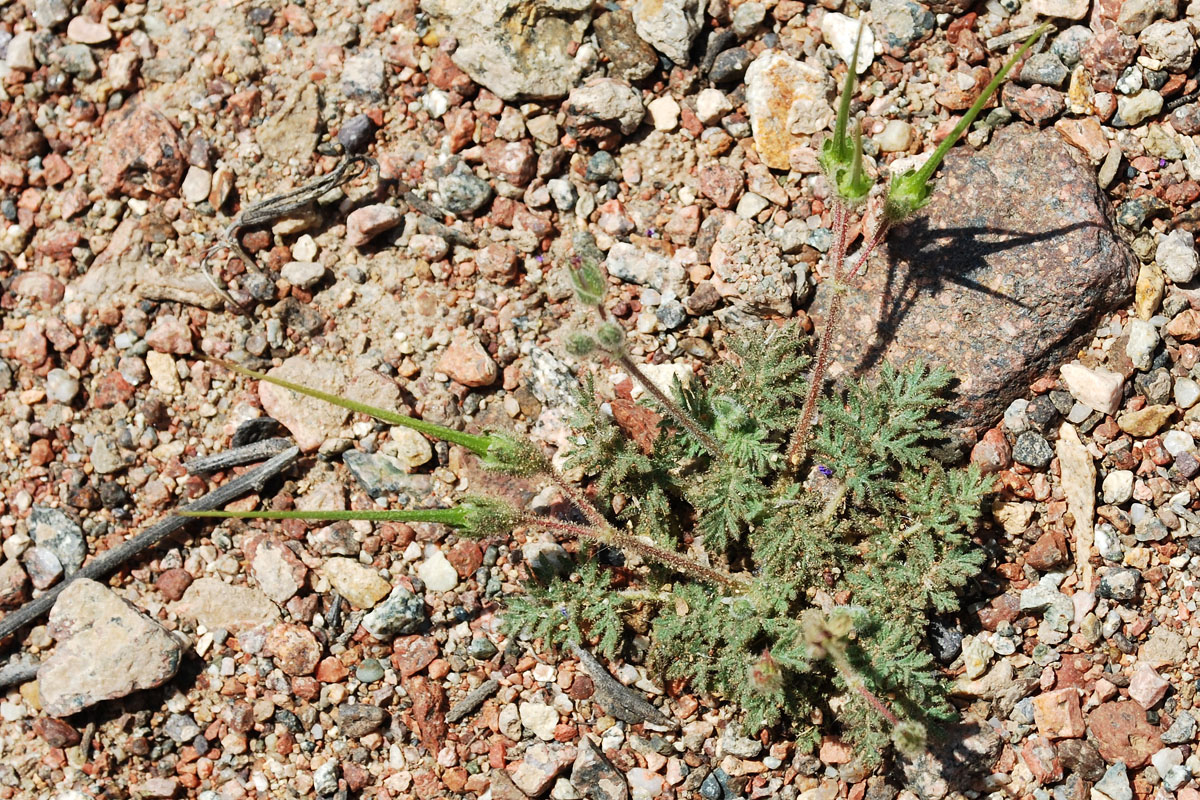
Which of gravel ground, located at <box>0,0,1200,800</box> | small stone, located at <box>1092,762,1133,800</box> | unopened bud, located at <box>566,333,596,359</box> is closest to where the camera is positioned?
unopened bud, located at <box>566,333,596,359</box>

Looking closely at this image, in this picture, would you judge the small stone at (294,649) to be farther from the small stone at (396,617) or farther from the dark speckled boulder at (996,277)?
the dark speckled boulder at (996,277)

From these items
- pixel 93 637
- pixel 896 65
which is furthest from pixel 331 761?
pixel 896 65

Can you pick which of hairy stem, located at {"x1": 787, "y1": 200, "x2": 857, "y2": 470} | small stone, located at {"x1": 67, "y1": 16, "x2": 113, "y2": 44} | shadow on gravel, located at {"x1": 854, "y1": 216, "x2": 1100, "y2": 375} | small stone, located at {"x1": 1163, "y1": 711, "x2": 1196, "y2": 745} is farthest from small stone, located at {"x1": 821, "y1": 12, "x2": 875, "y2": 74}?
small stone, located at {"x1": 67, "y1": 16, "x2": 113, "y2": 44}

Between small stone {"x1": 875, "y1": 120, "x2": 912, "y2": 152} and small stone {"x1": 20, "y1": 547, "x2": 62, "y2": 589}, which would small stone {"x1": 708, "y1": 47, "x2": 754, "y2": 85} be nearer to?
small stone {"x1": 875, "y1": 120, "x2": 912, "y2": 152}

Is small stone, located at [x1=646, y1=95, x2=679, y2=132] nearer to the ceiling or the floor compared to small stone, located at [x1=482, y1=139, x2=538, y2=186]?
nearer to the ceiling

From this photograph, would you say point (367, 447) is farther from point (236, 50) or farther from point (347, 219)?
point (236, 50)
